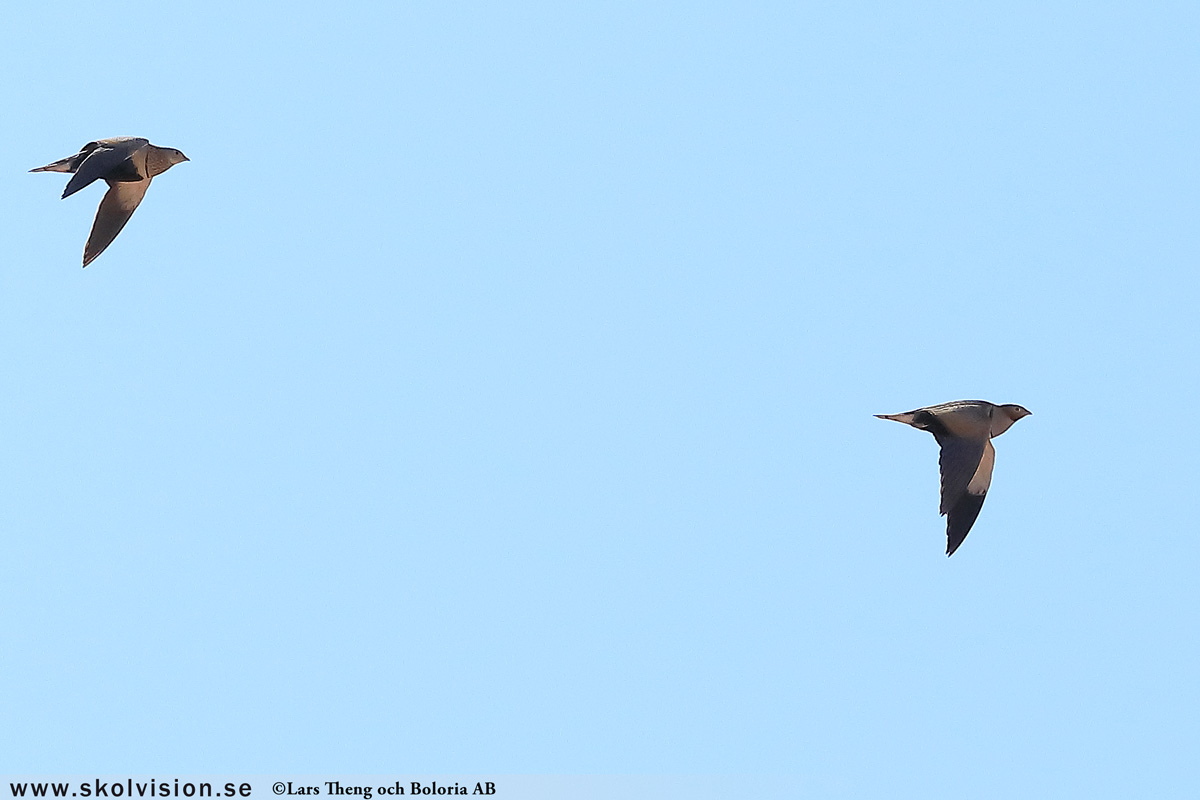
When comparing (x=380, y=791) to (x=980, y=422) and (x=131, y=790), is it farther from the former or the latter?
(x=980, y=422)

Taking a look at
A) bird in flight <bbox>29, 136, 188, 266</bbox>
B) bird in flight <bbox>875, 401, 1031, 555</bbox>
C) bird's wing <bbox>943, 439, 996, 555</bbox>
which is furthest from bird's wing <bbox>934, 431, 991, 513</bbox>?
bird in flight <bbox>29, 136, 188, 266</bbox>

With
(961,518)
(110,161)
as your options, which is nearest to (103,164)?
(110,161)

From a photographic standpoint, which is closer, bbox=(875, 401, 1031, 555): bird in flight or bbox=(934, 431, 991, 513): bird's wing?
bbox=(934, 431, 991, 513): bird's wing

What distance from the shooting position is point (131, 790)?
107 ft

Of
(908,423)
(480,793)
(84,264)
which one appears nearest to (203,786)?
(480,793)

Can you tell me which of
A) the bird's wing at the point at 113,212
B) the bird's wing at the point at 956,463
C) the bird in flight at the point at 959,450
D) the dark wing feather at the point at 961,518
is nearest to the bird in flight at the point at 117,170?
the bird's wing at the point at 113,212

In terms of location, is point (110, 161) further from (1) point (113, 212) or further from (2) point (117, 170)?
(1) point (113, 212)

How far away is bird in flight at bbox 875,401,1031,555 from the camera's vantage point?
123 ft

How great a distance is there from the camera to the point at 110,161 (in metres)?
39.2

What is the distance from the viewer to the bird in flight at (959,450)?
123 ft

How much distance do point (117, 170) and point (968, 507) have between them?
18.2 m

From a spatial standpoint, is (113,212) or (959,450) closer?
(959,450)

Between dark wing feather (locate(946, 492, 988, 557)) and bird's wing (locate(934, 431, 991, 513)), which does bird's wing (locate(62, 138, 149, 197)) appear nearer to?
bird's wing (locate(934, 431, 991, 513))

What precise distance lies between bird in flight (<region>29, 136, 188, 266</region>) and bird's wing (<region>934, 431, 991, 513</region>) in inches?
667
